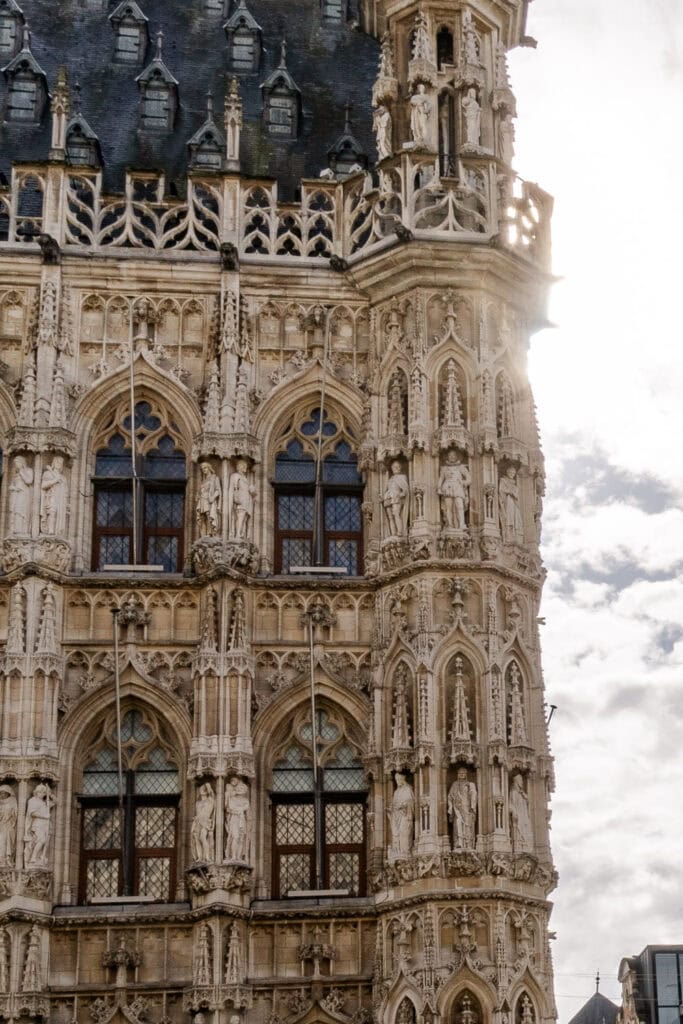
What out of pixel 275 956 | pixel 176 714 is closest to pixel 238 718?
pixel 176 714

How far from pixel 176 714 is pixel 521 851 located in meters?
4.76

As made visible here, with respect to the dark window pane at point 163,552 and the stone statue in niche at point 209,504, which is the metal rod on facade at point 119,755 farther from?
the stone statue in niche at point 209,504

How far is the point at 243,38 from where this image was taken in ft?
106

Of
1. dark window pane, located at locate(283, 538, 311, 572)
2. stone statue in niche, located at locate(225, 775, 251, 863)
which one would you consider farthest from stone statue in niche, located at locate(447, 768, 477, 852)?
dark window pane, located at locate(283, 538, 311, 572)

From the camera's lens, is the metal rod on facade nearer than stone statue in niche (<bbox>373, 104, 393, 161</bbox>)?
Yes

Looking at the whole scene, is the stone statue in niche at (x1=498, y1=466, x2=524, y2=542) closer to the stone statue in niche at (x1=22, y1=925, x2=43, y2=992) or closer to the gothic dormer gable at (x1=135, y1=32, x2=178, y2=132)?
the stone statue in niche at (x1=22, y1=925, x2=43, y2=992)

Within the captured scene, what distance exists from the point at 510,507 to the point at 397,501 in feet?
5.06

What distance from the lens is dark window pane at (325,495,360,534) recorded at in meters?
27.3

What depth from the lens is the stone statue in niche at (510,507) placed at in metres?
26.5

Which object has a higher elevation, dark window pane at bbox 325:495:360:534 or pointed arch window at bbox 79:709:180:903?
dark window pane at bbox 325:495:360:534

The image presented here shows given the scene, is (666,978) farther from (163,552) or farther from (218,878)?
(218,878)

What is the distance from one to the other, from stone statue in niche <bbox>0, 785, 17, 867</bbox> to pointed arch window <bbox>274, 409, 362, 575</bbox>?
189 inches

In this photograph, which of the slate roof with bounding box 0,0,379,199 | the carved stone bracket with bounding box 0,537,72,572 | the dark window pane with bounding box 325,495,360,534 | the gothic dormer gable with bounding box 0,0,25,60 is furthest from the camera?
the gothic dormer gable with bounding box 0,0,25,60

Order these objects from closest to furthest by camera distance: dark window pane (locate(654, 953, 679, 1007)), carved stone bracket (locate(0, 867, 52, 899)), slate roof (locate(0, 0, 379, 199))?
carved stone bracket (locate(0, 867, 52, 899))
slate roof (locate(0, 0, 379, 199))
dark window pane (locate(654, 953, 679, 1007))
